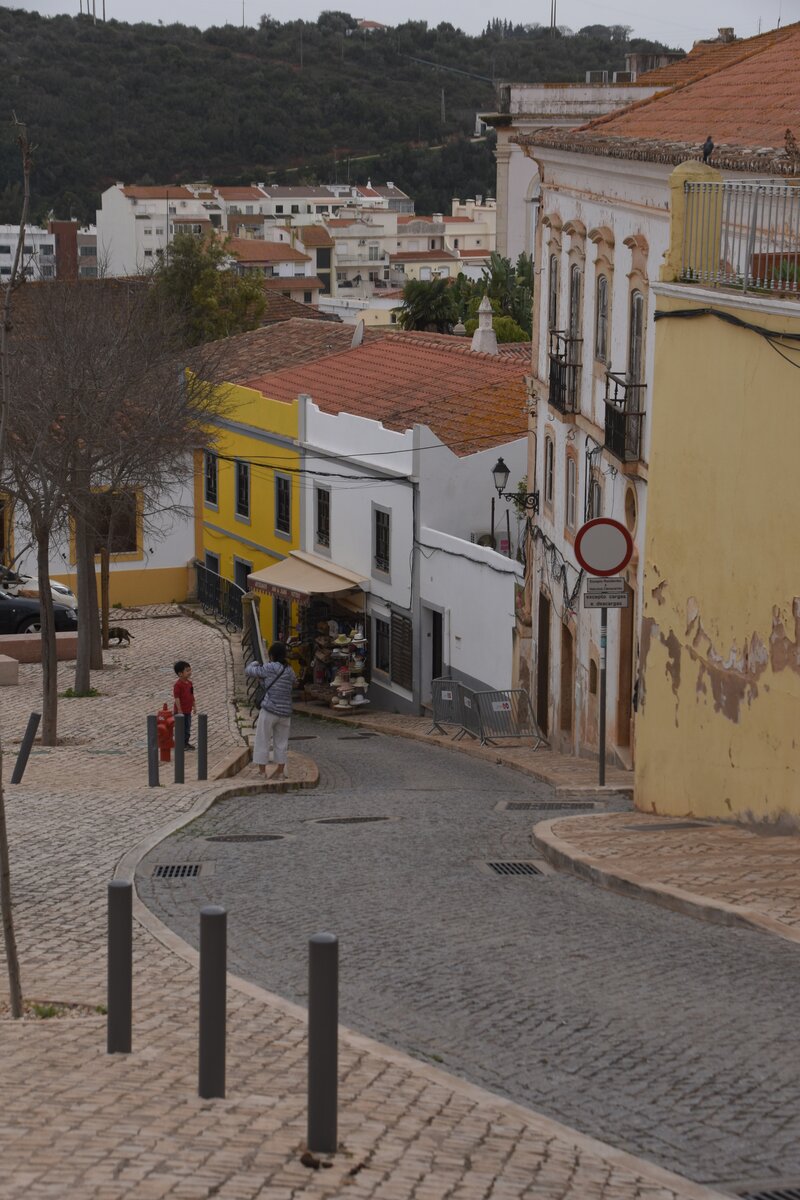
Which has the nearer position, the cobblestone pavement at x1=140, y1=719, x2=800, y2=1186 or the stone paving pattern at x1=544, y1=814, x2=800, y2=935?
the cobblestone pavement at x1=140, y1=719, x2=800, y2=1186

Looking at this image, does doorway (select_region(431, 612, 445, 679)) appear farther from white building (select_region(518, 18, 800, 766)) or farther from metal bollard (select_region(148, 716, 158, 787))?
metal bollard (select_region(148, 716, 158, 787))

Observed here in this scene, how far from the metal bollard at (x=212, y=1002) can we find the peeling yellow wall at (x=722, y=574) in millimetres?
6312

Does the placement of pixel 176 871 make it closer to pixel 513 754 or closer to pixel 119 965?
pixel 119 965

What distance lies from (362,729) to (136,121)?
120466 millimetres

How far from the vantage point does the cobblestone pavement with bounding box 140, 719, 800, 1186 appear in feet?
22.0

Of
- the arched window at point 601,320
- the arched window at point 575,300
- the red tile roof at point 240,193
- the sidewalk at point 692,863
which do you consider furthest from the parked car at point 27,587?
the red tile roof at point 240,193

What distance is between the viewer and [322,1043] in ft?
18.9

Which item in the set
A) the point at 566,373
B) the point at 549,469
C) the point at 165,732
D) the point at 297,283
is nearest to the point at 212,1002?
the point at 165,732

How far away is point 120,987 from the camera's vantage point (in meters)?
6.91

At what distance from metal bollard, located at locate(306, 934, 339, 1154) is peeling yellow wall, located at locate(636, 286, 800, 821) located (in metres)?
6.59

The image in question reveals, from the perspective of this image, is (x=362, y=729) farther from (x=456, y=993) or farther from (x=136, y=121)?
(x=136, y=121)

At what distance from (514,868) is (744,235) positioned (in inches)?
198

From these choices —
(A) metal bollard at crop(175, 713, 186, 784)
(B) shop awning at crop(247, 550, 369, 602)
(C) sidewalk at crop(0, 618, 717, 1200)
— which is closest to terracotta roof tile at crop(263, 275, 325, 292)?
(B) shop awning at crop(247, 550, 369, 602)

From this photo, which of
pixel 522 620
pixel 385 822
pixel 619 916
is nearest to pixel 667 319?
pixel 385 822
